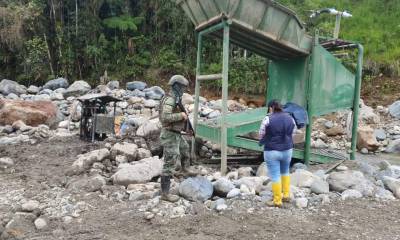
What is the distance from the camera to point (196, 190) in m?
5.66

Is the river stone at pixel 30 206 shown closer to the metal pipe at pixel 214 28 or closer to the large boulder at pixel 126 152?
the large boulder at pixel 126 152

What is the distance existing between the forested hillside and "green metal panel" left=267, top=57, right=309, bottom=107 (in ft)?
27.9

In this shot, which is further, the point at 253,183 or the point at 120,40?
the point at 120,40

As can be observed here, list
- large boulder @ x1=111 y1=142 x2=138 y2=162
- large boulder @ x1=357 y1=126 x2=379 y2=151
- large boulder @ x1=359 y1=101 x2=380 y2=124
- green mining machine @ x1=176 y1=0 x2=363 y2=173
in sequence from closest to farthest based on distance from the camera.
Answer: green mining machine @ x1=176 y1=0 x2=363 y2=173 < large boulder @ x1=111 y1=142 x2=138 y2=162 < large boulder @ x1=357 y1=126 x2=379 y2=151 < large boulder @ x1=359 y1=101 x2=380 y2=124

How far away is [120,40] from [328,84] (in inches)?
539

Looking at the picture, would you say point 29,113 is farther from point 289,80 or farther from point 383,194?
point 383,194

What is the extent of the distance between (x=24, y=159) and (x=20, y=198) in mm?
2673

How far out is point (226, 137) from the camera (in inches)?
278

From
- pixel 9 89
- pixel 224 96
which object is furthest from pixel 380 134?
pixel 9 89

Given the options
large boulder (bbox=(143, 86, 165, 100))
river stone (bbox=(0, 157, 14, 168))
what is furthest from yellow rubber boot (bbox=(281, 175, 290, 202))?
large boulder (bbox=(143, 86, 165, 100))

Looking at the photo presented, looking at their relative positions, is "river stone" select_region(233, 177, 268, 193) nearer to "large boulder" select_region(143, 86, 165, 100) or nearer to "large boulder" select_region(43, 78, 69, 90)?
"large boulder" select_region(143, 86, 165, 100)

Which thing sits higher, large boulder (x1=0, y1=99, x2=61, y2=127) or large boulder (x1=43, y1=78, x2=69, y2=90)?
large boulder (x1=43, y1=78, x2=69, y2=90)

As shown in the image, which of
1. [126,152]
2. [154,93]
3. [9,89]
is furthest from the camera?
[9,89]

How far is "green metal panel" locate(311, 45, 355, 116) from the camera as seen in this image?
313 inches
